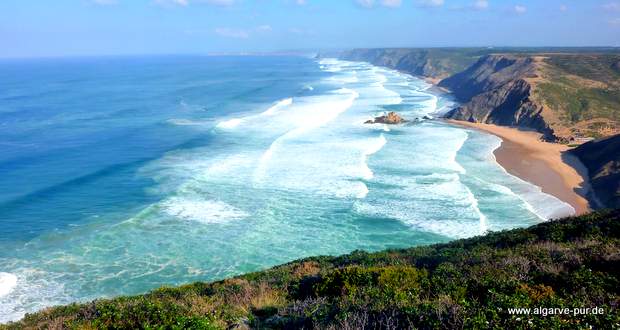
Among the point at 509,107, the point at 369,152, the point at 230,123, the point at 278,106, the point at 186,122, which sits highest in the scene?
the point at 509,107

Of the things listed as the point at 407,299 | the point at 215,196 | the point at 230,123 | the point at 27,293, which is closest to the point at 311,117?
the point at 230,123

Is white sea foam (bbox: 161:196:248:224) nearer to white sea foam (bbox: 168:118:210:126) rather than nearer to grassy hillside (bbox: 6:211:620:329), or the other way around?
grassy hillside (bbox: 6:211:620:329)

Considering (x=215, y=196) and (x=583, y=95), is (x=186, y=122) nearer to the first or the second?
(x=215, y=196)

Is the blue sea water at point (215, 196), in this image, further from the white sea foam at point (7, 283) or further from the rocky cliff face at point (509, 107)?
the rocky cliff face at point (509, 107)

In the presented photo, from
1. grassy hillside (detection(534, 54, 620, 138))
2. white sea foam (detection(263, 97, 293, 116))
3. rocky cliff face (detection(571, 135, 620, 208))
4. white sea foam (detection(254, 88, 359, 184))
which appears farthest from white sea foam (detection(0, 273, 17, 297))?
grassy hillside (detection(534, 54, 620, 138))

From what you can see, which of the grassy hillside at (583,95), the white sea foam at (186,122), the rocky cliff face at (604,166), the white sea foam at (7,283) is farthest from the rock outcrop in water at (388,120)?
the white sea foam at (7,283)

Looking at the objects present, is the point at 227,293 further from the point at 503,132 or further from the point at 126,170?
the point at 503,132
